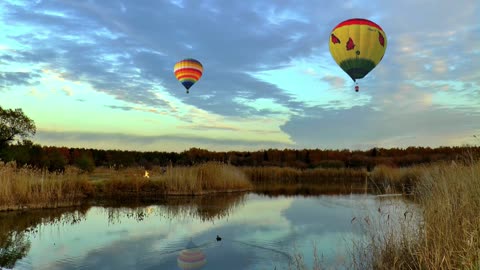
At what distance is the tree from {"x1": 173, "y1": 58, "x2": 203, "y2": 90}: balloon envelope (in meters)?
11.4

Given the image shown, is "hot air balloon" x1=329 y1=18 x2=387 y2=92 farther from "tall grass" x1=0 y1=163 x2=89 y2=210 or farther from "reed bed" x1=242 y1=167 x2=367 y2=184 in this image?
"reed bed" x1=242 y1=167 x2=367 y2=184

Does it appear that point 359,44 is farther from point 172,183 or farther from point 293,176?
point 293,176

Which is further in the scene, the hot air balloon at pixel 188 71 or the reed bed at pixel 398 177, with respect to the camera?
the hot air balloon at pixel 188 71

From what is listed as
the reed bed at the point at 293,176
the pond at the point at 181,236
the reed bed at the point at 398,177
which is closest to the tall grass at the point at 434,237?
the pond at the point at 181,236

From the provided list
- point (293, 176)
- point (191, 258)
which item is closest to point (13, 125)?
point (293, 176)

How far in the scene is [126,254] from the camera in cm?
679

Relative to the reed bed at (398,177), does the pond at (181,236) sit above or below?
below

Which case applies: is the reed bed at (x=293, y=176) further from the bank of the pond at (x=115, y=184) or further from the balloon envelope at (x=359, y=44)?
the balloon envelope at (x=359, y=44)

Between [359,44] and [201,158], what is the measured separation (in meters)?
26.0

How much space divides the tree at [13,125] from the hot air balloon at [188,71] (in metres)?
11.4

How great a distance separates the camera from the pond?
20.5 ft

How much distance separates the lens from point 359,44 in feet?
49.7

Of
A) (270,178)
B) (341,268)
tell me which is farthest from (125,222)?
(270,178)

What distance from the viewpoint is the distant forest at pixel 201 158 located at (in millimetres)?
23266
